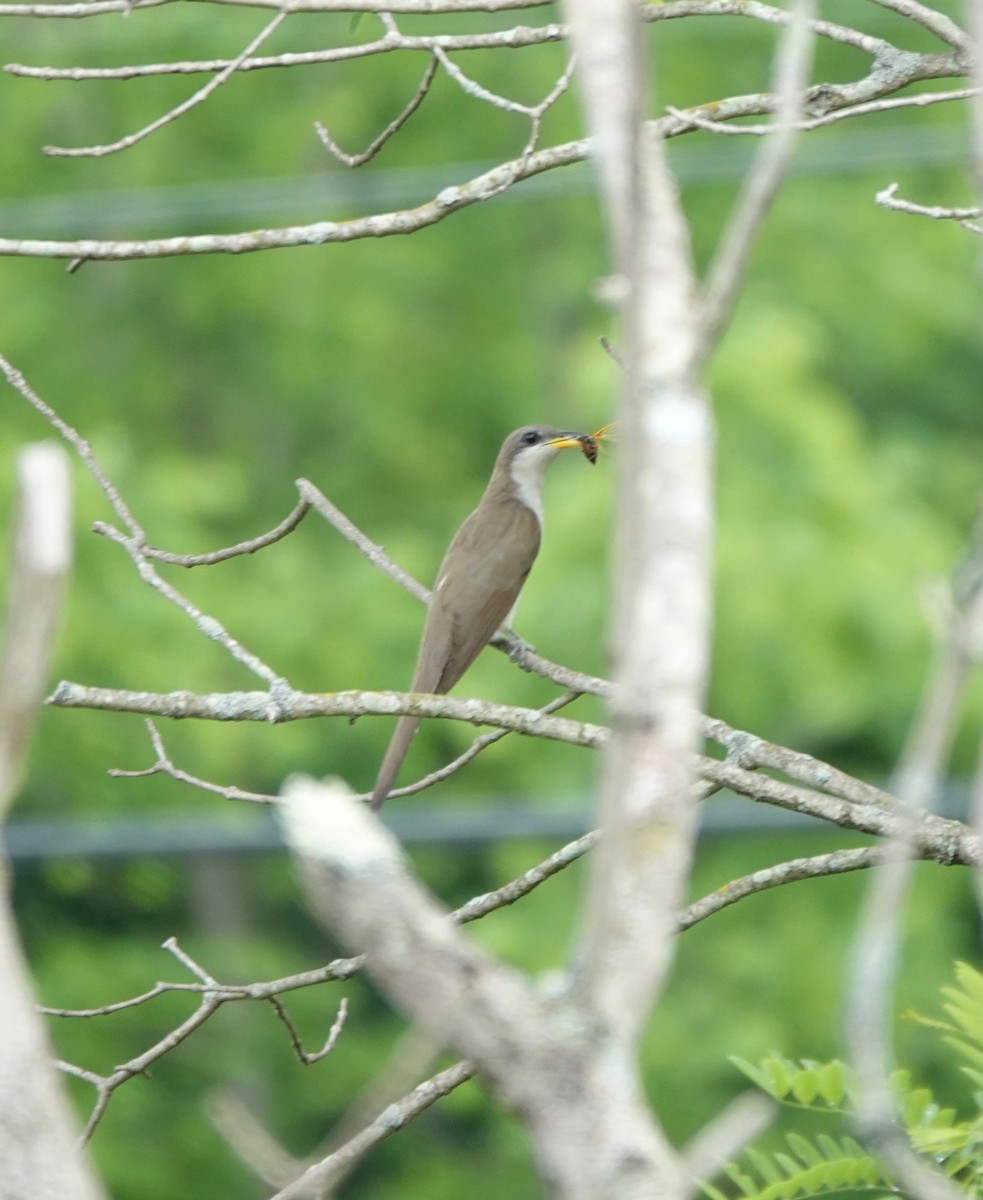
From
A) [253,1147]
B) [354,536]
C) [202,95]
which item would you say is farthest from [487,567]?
[253,1147]

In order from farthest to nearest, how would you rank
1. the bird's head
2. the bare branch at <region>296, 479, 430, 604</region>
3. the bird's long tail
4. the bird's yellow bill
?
1. the bird's head
2. the bird's yellow bill
3. the bird's long tail
4. the bare branch at <region>296, 479, 430, 604</region>

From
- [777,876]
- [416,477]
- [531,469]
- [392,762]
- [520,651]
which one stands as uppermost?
[777,876]

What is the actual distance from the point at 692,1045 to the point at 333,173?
978cm

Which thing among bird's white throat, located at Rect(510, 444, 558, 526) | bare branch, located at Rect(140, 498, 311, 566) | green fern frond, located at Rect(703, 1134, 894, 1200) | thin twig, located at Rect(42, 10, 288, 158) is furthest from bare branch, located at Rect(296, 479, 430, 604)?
bird's white throat, located at Rect(510, 444, 558, 526)

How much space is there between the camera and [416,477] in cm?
1683

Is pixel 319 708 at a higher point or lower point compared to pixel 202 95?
lower

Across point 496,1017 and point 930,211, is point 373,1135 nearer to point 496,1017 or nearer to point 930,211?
point 496,1017

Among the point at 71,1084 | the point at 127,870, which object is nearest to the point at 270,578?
the point at 127,870

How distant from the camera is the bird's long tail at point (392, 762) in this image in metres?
4.73

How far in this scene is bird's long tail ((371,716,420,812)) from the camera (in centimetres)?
473

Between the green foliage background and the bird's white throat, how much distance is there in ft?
13.0

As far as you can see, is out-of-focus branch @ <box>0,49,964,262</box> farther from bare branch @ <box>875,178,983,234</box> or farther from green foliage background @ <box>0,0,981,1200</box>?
green foliage background @ <box>0,0,981,1200</box>

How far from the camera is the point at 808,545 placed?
12.6 meters

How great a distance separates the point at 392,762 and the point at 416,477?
A: 1201cm
